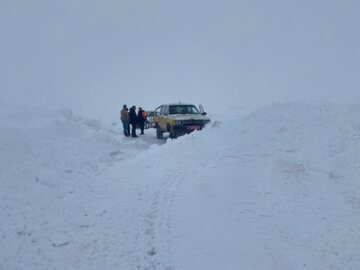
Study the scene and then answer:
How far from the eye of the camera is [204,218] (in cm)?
774

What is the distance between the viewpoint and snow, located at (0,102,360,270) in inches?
260

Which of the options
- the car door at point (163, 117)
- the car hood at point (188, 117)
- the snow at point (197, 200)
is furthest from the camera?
the car door at point (163, 117)

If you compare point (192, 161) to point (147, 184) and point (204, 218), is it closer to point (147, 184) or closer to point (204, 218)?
point (147, 184)

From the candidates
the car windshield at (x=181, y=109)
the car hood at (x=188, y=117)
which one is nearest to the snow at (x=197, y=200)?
the car hood at (x=188, y=117)

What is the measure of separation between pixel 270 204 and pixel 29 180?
18.8ft

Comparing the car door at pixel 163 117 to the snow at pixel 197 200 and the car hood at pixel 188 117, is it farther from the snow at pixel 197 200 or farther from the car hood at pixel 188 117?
the snow at pixel 197 200

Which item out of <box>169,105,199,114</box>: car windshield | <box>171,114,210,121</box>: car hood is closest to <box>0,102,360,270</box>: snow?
<box>171,114,210,121</box>: car hood

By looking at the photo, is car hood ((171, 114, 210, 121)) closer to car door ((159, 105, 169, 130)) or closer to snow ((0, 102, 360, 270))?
car door ((159, 105, 169, 130))

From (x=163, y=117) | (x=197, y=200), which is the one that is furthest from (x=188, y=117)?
(x=197, y=200)

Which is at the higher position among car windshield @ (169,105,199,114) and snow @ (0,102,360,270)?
car windshield @ (169,105,199,114)

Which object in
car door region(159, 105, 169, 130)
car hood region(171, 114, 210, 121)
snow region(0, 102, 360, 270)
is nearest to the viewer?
snow region(0, 102, 360, 270)

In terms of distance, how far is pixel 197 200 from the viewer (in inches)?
334

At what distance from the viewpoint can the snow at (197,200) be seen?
21.7ft

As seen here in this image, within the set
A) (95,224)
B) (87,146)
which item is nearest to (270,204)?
(95,224)
